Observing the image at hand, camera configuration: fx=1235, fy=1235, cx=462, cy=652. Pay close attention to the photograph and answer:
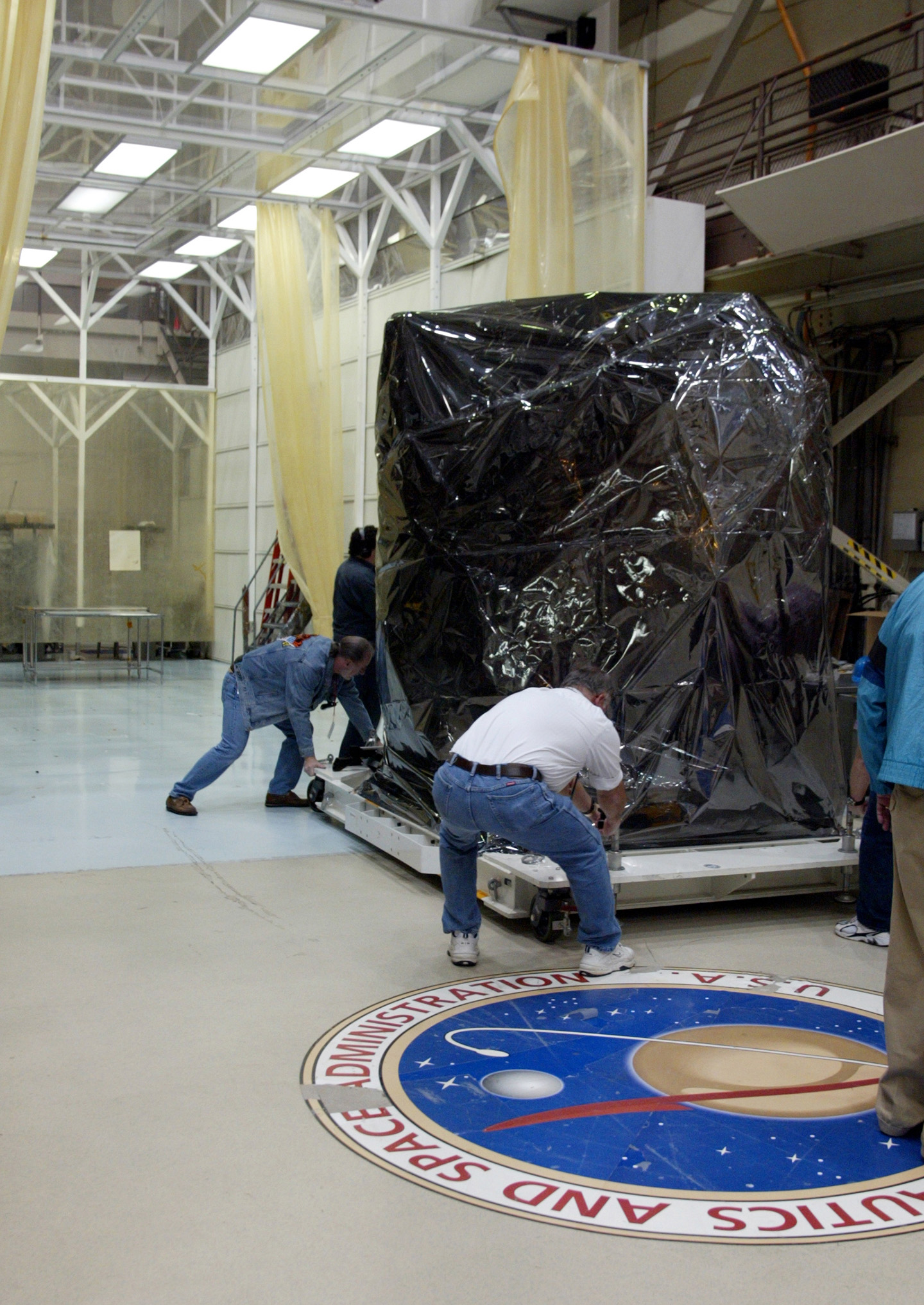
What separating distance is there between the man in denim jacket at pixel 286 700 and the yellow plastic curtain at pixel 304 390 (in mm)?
3857

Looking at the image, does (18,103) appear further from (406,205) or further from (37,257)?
(37,257)

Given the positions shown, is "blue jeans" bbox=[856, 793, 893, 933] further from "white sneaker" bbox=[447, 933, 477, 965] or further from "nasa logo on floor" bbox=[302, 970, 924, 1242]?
"white sneaker" bbox=[447, 933, 477, 965]

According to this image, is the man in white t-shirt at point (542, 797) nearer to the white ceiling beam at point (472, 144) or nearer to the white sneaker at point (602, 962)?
the white sneaker at point (602, 962)

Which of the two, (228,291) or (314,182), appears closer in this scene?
(314,182)

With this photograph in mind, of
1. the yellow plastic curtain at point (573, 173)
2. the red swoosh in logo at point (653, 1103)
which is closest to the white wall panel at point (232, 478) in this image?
the yellow plastic curtain at point (573, 173)

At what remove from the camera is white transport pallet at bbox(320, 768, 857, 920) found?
481 centimetres

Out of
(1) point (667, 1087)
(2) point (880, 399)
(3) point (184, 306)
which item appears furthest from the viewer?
(3) point (184, 306)

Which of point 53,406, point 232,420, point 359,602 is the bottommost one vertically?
point 359,602

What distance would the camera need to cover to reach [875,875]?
15.6 feet

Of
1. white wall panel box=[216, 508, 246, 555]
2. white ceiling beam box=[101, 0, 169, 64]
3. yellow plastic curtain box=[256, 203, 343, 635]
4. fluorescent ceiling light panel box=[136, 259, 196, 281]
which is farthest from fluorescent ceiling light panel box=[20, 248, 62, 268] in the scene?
white ceiling beam box=[101, 0, 169, 64]

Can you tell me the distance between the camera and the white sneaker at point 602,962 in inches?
172

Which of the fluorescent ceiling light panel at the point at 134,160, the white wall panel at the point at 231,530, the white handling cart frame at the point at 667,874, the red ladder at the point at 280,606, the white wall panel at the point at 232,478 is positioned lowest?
the white handling cart frame at the point at 667,874

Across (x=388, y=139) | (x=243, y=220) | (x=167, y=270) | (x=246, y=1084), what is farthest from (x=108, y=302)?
(x=246, y=1084)

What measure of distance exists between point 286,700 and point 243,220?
8223mm
